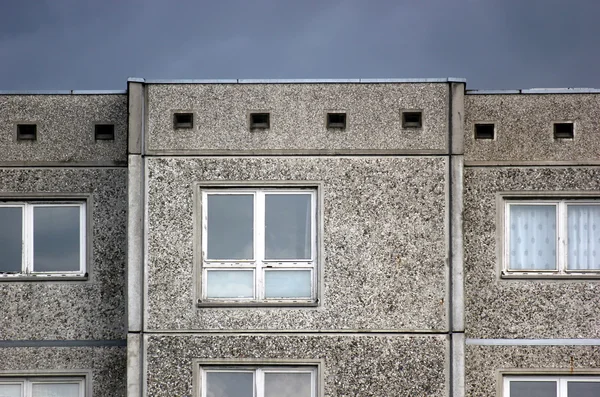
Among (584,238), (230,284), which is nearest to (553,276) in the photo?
(584,238)

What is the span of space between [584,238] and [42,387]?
263 inches

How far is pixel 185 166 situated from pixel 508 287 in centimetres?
401

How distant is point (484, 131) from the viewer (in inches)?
347

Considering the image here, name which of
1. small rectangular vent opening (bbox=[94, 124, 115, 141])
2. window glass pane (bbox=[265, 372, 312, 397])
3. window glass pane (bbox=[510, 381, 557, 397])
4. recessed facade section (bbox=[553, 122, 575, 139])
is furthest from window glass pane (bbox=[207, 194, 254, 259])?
recessed facade section (bbox=[553, 122, 575, 139])

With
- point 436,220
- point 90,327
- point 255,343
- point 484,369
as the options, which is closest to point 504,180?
point 436,220

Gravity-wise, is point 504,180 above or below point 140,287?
above

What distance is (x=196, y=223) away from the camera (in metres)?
8.37

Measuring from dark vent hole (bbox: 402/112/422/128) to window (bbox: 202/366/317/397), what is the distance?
305 centimetres

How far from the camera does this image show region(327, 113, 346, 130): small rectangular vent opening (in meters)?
8.51

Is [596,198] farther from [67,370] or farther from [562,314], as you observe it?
[67,370]

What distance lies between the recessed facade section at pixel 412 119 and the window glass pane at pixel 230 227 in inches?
79.0

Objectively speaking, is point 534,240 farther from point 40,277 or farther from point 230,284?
point 40,277

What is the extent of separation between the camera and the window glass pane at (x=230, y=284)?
840cm

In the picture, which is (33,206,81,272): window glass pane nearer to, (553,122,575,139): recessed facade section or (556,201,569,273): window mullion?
(556,201,569,273): window mullion
